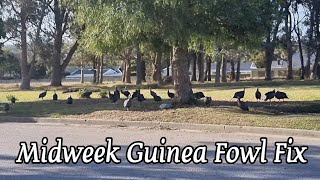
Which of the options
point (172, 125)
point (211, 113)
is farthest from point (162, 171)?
point (211, 113)

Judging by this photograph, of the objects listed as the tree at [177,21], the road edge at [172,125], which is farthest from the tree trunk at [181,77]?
the road edge at [172,125]

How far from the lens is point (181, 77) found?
19.4 m

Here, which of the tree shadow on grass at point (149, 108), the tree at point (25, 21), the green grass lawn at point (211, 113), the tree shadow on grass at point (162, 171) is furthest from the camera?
the tree at point (25, 21)

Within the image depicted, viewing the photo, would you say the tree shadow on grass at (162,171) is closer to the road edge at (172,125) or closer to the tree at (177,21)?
the road edge at (172,125)

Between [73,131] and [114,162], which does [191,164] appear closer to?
[114,162]

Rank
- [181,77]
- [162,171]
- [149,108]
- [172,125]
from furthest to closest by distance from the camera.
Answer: [149,108] → [181,77] → [172,125] → [162,171]

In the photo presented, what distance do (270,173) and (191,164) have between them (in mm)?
1578

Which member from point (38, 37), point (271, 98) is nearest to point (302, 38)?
point (38, 37)

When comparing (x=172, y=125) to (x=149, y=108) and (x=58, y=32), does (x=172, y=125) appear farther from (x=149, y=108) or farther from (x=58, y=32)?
(x=58, y=32)

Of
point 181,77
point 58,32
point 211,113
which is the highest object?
point 58,32

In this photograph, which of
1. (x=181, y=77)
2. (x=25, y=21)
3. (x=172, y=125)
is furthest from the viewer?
(x=25, y=21)

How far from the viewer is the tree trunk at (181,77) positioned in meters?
19.3

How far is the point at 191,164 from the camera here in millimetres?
10273

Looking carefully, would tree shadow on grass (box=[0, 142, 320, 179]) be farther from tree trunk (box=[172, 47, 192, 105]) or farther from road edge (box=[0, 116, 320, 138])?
tree trunk (box=[172, 47, 192, 105])
